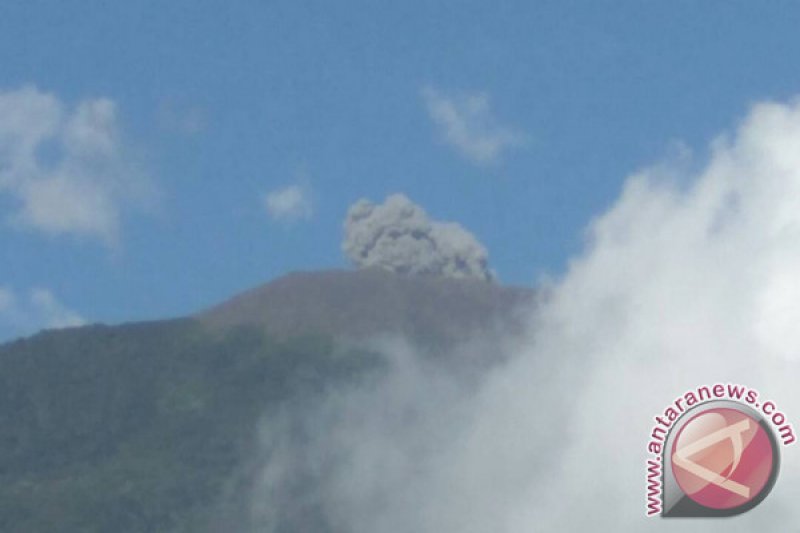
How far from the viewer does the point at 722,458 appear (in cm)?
5281

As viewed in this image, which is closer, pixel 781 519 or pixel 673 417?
pixel 673 417

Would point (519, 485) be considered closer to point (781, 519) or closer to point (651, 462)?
point (781, 519)

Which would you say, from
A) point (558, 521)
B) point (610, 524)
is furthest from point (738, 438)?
point (558, 521)

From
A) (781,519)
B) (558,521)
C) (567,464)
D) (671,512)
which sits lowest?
(671,512)

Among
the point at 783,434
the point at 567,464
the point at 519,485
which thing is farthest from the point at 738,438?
the point at 519,485

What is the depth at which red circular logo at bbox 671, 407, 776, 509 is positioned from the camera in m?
52.2

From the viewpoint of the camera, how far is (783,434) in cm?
5212

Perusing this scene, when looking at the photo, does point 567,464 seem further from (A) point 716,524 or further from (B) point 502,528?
(A) point 716,524

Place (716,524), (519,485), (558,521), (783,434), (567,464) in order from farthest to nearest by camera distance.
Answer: (519,485)
(567,464)
(558,521)
(716,524)
(783,434)

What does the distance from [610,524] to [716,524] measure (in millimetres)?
14268

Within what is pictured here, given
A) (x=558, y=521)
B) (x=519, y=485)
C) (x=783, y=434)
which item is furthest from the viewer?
(x=519, y=485)

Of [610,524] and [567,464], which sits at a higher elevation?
[567,464]

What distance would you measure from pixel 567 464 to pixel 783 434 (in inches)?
5024

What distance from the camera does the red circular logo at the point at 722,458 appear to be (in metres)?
52.2
